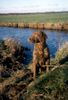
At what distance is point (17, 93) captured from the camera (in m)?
6.56

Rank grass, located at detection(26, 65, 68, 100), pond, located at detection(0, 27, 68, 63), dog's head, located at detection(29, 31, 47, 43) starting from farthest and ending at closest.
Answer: pond, located at detection(0, 27, 68, 63) → dog's head, located at detection(29, 31, 47, 43) → grass, located at detection(26, 65, 68, 100)

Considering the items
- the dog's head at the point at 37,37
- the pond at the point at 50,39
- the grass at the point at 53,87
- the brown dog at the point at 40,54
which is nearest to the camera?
the grass at the point at 53,87

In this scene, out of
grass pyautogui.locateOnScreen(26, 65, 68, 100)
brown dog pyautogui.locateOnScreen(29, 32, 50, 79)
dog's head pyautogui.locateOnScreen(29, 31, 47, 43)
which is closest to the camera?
grass pyautogui.locateOnScreen(26, 65, 68, 100)

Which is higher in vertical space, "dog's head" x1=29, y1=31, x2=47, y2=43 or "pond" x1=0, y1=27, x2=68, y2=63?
"dog's head" x1=29, y1=31, x2=47, y2=43

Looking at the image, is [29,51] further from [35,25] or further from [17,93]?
[35,25]

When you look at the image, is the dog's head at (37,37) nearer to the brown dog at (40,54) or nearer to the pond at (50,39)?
the brown dog at (40,54)

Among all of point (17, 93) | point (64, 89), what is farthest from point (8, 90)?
point (64, 89)

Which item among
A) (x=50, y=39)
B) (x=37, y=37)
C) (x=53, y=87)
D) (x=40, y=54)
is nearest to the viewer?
(x=53, y=87)

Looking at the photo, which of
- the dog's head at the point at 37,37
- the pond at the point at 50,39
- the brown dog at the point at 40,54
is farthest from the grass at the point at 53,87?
the pond at the point at 50,39

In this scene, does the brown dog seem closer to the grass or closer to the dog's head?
the dog's head

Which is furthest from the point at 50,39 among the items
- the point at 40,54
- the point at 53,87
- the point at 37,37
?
the point at 53,87

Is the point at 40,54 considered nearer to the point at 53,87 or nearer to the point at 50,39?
the point at 53,87

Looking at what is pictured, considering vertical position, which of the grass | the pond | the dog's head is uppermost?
the dog's head

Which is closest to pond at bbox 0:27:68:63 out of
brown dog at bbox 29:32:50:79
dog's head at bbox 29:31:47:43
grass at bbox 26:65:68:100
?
brown dog at bbox 29:32:50:79
